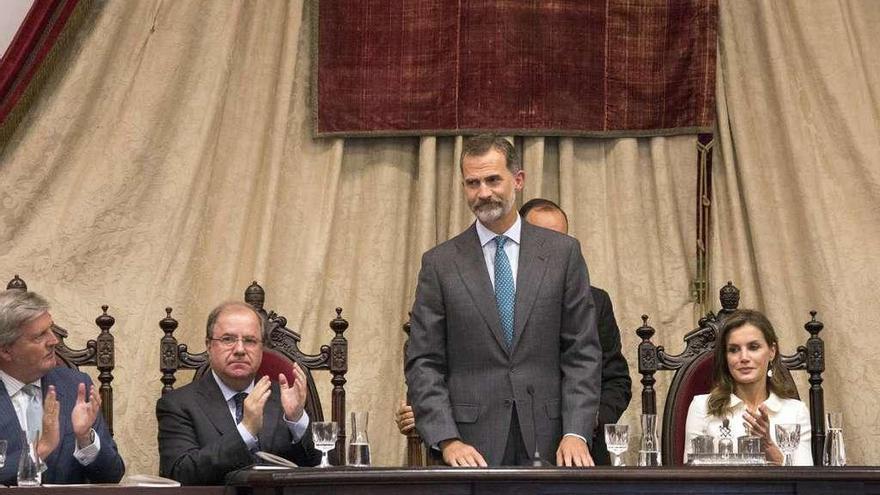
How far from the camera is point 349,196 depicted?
19.7 feet

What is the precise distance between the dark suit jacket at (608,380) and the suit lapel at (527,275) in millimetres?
573

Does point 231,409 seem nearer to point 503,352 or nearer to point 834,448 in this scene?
point 503,352

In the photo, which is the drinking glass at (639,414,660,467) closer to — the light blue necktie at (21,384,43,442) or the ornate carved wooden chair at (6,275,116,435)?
the light blue necktie at (21,384,43,442)

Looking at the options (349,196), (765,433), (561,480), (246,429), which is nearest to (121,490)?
(246,429)

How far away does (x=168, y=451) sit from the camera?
14.4ft

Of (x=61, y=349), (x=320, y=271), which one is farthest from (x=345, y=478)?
(x=320, y=271)

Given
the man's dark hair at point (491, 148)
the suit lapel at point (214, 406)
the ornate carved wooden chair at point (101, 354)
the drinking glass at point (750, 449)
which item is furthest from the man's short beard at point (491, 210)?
the ornate carved wooden chair at point (101, 354)

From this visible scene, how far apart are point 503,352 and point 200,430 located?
974 mm

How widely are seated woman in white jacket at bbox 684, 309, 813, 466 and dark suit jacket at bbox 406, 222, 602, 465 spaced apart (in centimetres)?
64

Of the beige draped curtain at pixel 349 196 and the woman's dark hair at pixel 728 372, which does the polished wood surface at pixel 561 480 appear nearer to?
the woman's dark hair at pixel 728 372

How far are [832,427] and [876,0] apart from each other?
2.51m

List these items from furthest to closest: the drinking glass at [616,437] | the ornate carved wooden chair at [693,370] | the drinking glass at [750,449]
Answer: the ornate carved wooden chair at [693,370]
the drinking glass at [616,437]
the drinking glass at [750,449]

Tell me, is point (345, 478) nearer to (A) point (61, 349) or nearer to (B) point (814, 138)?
(A) point (61, 349)

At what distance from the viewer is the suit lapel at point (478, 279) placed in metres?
4.07
